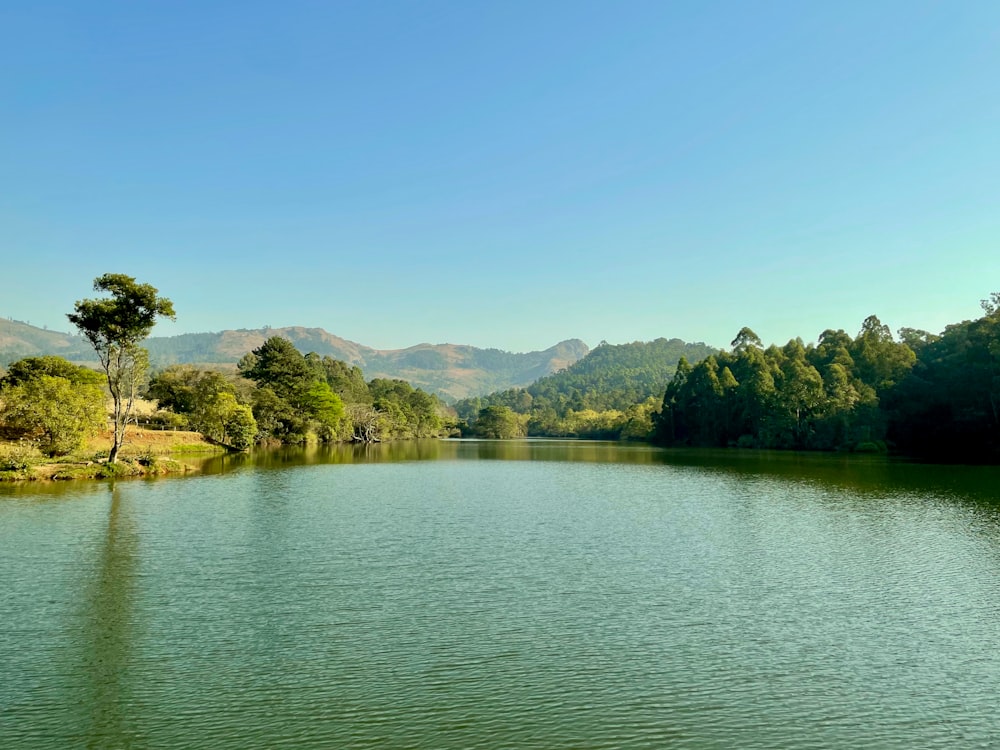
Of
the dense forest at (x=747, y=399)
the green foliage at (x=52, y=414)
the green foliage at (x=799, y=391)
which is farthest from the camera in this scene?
the green foliage at (x=799, y=391)

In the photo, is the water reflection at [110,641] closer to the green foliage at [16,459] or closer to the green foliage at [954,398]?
the green foliage at [16,459]

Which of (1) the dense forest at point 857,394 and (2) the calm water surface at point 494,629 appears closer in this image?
(2) the calm water surface at point 494,629

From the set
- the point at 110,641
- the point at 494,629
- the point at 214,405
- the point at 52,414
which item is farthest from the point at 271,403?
the point at 494,629

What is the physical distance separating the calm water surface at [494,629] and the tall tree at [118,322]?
1584 centimetres

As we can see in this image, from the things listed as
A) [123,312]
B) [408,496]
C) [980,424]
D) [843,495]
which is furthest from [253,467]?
[980,424]

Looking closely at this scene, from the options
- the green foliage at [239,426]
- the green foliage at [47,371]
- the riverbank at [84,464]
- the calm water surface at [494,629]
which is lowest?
the calm water surface at [494,629]

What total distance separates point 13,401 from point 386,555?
115 feet

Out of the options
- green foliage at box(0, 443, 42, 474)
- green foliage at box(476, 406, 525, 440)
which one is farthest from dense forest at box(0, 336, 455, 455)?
green foliage at box(476, 406, 525, 440)

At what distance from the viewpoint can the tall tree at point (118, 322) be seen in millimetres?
39219

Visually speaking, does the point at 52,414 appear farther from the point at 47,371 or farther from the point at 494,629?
the point at 494,629

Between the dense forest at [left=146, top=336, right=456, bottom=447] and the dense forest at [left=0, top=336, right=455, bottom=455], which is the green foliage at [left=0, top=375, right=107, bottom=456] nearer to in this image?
the dense forest at [left=0, top=336, right=455, bottom=455]

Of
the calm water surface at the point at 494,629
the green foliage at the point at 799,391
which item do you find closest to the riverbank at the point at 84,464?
the calm water surface at the point at 494,629

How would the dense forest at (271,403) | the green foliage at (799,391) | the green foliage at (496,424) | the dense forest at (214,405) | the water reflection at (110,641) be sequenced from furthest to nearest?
the green foliage at (496,424)
the green foliage at (799,391)
the dense forest at (271,403)
the dense forest at (214,405)
the water reflection at (110,641)

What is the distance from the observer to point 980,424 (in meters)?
63.0
